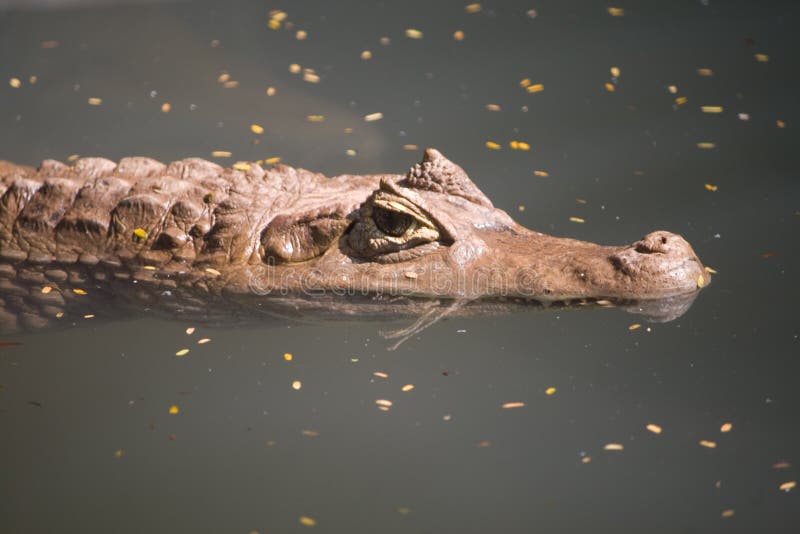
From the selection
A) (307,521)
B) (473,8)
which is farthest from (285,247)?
(473,8)

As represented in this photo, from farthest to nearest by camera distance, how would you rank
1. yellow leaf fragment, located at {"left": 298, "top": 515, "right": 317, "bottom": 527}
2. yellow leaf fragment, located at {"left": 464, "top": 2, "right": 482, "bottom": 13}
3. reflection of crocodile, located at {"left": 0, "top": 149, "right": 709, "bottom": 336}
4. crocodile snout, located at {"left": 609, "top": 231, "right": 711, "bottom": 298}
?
yellow leaf fragment, located at {"left": 464, "top": 2, "right": 482, "bottom": 13} → reflection of crocodile, located at {"left": 0, "top": 149, "right": 709, "bottom": 336} → crocodile snout, located at {"left": 609, "top": 231, "right": 711, "bottom": 298} → yellow leaf fragment, located at {"left": 298, "top": 515, "right": 317, "bottom": 527}

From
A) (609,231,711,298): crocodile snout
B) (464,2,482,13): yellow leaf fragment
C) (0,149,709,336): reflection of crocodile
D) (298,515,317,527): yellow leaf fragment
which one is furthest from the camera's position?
(464,2,482,13): yellow leaf fragment

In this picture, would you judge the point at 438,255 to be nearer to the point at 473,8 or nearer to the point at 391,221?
the point at 391,221

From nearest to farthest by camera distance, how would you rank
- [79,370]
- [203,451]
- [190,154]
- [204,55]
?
1. [203,451]
2. [79,370]
3. [190,154]
4. [204,55]

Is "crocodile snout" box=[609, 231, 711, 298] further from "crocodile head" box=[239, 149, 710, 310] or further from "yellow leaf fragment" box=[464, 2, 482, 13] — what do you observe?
"yellow leaf fragment" box=[464, 2, 482, 13]

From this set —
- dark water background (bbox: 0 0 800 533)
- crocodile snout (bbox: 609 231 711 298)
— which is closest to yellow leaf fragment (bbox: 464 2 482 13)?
dark water background (bbox: 0 0 800 533)

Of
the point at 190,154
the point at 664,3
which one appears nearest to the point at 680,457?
the point at 190,154

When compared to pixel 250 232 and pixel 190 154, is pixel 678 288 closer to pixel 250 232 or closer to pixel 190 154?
pixel 250 232
